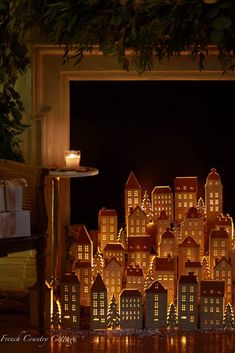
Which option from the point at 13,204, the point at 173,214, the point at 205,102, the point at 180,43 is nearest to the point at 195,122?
the point at 205,102

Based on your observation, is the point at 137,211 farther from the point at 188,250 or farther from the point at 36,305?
the point at 36,305

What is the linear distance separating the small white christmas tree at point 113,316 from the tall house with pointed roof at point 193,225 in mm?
544

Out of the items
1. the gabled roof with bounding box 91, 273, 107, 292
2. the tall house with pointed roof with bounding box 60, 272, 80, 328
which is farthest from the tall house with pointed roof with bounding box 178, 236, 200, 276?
the tall house with pointed roof with bounding box 60, 272, 80, 328

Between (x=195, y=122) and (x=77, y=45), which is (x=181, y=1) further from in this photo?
(x=195, y=122)

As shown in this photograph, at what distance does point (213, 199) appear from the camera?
4.93 m

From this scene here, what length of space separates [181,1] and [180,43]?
0.28 m

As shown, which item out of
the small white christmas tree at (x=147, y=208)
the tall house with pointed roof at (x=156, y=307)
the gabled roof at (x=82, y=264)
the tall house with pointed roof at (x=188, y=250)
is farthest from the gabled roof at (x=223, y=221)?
the gabled roof at (x=82, y=264)

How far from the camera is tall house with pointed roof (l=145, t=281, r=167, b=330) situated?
4.42m

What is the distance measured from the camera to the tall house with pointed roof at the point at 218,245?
466 centimetres

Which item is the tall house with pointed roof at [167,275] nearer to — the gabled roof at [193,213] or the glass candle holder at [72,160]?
the gabled roof at [193,213]

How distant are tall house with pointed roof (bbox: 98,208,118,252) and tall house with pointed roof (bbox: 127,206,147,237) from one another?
0.08 meters

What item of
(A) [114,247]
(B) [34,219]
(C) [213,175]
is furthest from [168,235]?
(B) [34,219]

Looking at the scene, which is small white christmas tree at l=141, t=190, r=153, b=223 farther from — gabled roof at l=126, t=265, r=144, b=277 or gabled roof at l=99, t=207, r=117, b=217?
gabled roof at l=126, t=265, r=144, b=277

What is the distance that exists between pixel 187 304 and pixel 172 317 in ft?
0.30
